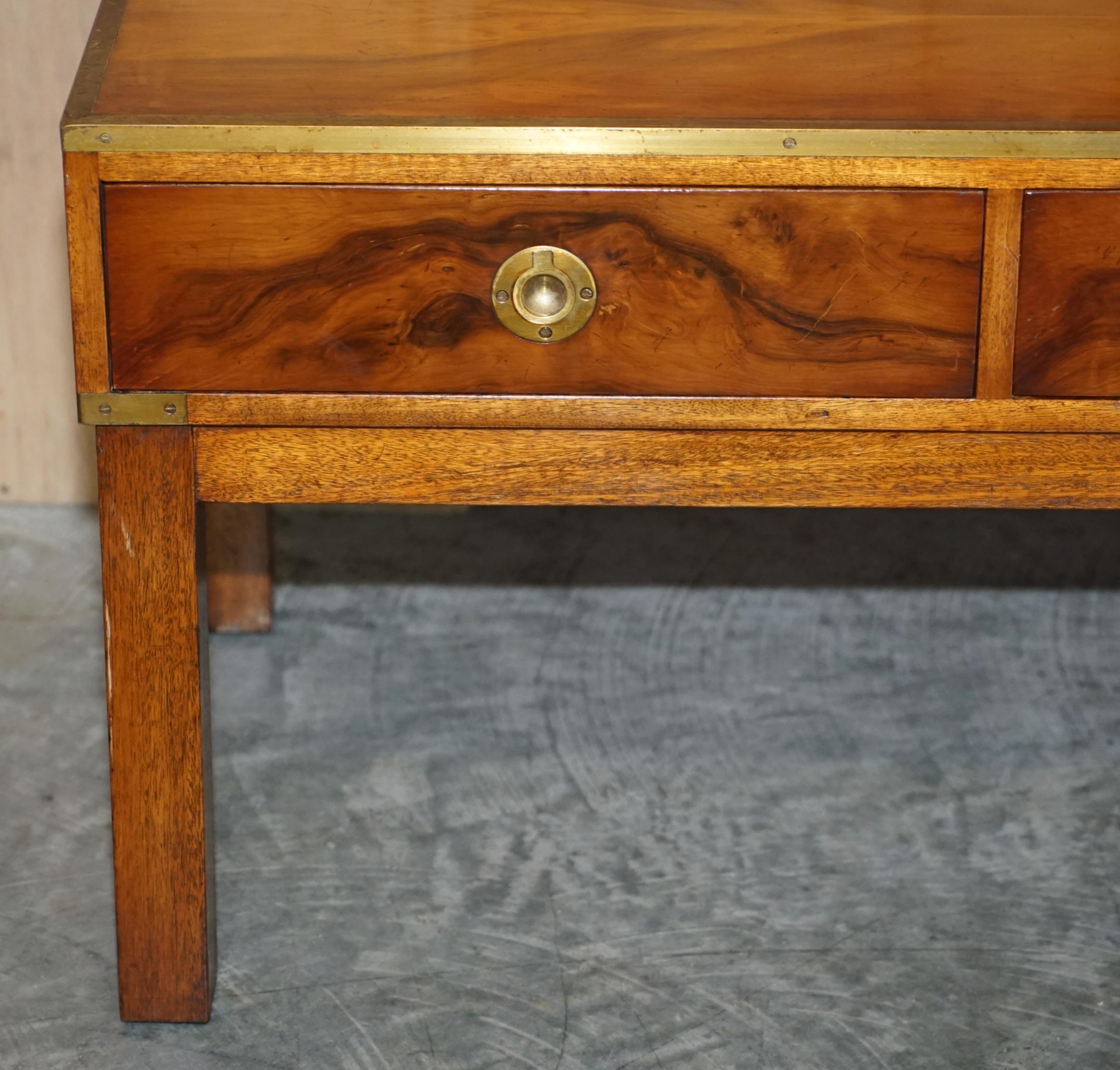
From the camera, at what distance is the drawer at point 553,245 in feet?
3.29

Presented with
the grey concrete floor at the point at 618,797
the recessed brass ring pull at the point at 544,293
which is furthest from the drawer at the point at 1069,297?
the grey concrete floor at the point at 618,797

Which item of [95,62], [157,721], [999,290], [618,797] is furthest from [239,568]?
[999,290]

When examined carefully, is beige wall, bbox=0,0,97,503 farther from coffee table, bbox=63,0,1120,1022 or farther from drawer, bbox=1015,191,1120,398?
drawer, bbox=1015,191,1120,398

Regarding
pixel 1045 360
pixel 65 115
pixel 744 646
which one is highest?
pixel 65 115

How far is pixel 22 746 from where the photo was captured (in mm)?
1671

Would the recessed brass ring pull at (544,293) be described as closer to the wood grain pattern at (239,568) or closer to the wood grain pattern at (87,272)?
the wood grain pattern at (87,272)

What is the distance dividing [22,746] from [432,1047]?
716 millimetres

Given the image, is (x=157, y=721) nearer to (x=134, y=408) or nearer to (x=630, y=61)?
(x=134, y=408)

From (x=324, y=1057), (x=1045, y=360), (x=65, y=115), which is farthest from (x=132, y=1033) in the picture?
(x=1045, y=360)

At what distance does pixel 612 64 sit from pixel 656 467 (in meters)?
0.30

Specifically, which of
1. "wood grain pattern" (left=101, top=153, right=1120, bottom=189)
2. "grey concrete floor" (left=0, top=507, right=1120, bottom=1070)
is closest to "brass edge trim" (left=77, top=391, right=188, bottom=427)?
"wood grain pattern" (left=101, top=153, right=1120, bottom=189)

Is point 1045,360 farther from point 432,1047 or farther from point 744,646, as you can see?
point 744,646

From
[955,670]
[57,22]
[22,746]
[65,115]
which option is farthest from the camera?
[57,22]

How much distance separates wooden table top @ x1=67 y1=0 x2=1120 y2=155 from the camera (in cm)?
103
